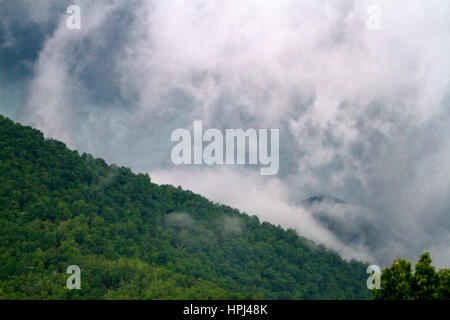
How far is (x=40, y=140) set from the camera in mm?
103250

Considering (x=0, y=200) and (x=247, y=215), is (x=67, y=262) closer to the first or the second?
(x=0, y=200)

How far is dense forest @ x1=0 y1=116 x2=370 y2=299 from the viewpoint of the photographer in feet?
236

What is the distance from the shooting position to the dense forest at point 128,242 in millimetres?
72062

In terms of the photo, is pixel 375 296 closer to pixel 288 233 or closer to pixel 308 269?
pixel 308 269

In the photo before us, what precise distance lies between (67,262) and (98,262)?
4339mm

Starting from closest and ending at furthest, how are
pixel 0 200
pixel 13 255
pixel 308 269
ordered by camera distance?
pixel 13 255, pixel 0 200, pixel 308 269

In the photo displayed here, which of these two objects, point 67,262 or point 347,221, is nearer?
point 67,262

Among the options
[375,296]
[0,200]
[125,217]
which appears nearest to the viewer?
[375,296]

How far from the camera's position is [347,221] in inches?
7869

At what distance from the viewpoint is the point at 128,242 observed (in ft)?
296
